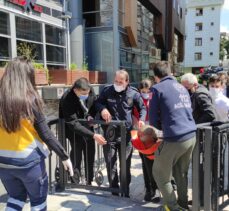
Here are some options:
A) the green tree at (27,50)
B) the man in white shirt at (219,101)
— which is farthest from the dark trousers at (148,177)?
the green tree at (27,50)

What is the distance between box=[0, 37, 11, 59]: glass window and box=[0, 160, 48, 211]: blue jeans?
384 inches

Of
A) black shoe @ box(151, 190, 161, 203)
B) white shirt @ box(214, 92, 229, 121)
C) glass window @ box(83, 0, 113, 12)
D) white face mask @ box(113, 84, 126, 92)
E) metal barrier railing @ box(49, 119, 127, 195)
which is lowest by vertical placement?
black shoe @ box(151, 190, 161, 203)

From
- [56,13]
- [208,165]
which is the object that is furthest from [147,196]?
[56,13]

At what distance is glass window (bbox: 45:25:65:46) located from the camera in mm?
14616

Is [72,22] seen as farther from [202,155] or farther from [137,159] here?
[202,155]

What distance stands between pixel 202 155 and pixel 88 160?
5.75 ft

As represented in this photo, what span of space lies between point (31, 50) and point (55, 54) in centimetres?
220

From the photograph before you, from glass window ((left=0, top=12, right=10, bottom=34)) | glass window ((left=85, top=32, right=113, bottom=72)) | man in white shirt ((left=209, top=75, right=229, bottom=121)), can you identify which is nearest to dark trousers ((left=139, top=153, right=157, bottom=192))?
man in white shirt ((left=209, top=75, right=229, bottom=121))

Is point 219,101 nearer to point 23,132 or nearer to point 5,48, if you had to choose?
point 23,132

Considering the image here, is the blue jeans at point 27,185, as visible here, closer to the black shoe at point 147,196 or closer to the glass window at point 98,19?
the black shoe at point 147,196

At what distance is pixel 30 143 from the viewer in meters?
2.55

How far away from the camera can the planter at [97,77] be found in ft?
49.6

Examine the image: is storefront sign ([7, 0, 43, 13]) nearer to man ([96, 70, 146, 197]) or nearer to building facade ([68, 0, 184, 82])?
building facade ([68, 0, 184, 82])

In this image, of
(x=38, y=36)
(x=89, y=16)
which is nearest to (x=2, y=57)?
(x=38, y=36)
